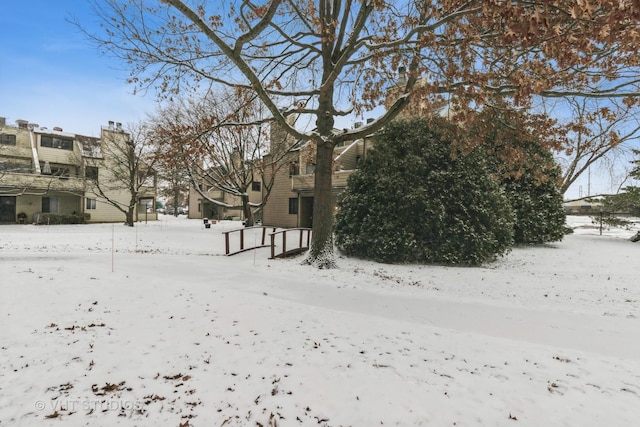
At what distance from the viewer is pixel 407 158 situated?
10141 mm

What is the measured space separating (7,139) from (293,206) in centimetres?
2509

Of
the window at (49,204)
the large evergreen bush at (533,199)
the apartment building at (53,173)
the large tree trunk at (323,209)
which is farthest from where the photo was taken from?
the window at (49,204)

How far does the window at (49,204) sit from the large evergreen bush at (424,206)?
97.8ft

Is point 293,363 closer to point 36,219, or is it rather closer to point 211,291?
point 211,291

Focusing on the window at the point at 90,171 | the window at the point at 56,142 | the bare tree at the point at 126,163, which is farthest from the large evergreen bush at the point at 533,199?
the window at the point at 56,142

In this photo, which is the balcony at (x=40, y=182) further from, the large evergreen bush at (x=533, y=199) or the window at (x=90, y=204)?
the large evergreen bush at (x=533, y=199)

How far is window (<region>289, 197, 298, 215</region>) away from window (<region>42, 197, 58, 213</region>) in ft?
71.1

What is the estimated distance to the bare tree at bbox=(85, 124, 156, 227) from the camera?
23906 millimetres

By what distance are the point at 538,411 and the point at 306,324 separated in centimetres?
266

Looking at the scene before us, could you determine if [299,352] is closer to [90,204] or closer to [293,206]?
[293,206]

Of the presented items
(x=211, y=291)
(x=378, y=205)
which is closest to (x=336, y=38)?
(x=378, y=205)

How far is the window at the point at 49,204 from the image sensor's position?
26.8 metres

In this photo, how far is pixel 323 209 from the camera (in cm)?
873

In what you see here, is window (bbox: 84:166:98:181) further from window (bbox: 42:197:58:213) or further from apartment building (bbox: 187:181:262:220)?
apartment building (bbox: 187:181:262:220)
